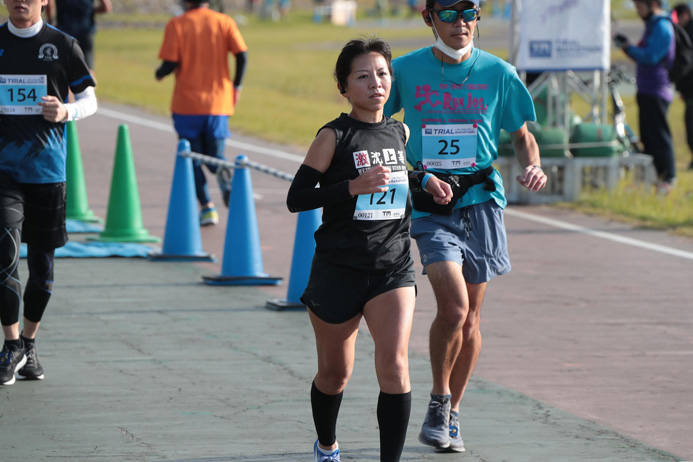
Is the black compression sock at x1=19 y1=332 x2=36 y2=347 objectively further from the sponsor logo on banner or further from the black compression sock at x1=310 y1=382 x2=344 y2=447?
the sponsor logo on banner

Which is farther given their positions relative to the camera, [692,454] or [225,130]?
[225,130]

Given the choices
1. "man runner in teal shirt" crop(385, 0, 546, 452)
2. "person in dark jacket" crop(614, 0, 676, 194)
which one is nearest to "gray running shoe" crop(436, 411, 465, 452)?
"man runner in teal shirt" crop(385, 0, 546, 452)

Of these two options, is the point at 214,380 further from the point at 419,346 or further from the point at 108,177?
the point at 108,177

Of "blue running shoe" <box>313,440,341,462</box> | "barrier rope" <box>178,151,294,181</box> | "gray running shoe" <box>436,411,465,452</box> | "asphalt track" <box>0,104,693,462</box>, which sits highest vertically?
"barrier rope" <box>178,151,294,181</box>

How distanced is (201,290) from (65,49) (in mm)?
3278

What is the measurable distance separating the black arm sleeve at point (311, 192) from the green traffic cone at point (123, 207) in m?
6.98

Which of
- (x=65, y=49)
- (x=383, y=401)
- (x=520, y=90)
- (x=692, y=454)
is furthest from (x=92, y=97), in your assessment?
(x=692, y=454)

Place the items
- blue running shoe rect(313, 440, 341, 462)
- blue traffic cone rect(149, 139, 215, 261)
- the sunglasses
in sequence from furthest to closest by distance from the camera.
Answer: blue traffic cone rect(149, 139, 215, 261) → the sunglasses → blue running shoe rect(313, 440, 341, 462)

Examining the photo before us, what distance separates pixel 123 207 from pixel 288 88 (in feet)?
67.7

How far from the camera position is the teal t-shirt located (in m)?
5.87

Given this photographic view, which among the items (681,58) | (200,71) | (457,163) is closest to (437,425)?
(457,163)

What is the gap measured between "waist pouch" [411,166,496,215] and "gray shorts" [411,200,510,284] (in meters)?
0.04

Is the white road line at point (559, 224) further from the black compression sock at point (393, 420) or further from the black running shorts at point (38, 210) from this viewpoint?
the black compression sock at point (393, 420)

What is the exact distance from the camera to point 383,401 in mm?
5035
